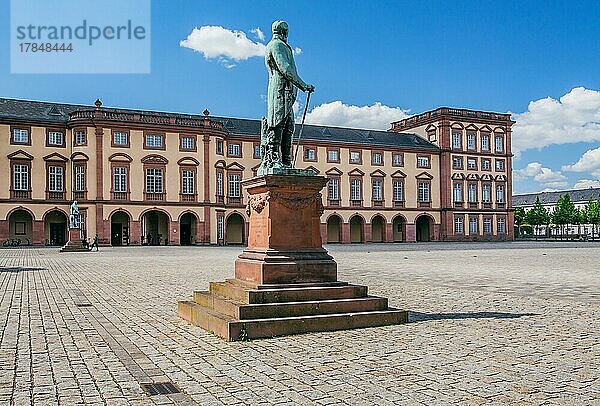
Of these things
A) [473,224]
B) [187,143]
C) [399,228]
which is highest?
[187,143]

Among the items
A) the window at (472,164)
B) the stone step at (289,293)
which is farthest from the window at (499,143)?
the stone step at (289,293)

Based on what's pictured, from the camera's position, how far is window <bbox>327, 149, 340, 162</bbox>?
224 ft

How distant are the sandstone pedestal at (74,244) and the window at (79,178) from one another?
12.4 meters

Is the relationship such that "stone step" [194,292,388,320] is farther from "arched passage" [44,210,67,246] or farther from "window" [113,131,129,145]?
"arched passage" [44,210,67,246]

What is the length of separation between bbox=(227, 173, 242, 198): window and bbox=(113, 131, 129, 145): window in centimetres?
1072

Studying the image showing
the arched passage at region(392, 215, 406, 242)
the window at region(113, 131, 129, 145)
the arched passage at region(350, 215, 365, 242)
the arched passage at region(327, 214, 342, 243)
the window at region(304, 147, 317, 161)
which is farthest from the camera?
the arched passage at region(392, 215, 406, 242)

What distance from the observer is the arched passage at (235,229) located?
65.8 metres

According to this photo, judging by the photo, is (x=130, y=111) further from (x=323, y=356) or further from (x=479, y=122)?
(x=323, y=356)

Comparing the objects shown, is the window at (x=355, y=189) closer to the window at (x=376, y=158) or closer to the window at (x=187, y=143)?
the window at (x=376, y=158)

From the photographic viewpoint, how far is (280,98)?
1045cm

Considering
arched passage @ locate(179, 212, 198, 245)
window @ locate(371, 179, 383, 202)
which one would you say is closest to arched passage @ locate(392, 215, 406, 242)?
window @ locate(371, 179, 383, 202)

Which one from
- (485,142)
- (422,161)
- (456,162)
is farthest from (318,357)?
(485,142)

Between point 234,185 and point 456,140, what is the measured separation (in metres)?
25.8

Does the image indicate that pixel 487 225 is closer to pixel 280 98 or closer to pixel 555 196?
pixel 280 98
